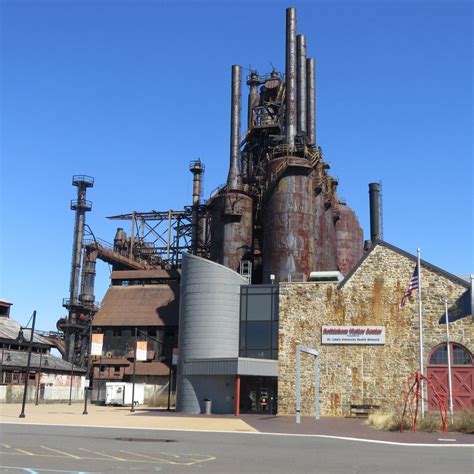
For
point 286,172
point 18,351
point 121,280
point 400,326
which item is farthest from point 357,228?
point 18,351

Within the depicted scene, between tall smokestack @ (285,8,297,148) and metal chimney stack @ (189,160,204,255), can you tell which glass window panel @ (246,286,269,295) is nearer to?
tall smokestack @ (285,8,297,148)

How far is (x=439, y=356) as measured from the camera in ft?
124

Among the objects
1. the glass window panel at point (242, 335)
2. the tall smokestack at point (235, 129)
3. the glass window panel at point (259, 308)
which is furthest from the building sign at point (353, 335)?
the tall smokestack at point (235, 129)

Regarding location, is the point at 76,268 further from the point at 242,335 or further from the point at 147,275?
the point at 242,335

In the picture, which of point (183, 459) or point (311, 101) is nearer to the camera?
point (183, 459)

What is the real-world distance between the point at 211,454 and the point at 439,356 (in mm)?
25107

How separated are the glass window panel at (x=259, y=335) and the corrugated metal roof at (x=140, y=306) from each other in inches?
891

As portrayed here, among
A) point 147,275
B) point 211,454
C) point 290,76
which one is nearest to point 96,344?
point 147,275

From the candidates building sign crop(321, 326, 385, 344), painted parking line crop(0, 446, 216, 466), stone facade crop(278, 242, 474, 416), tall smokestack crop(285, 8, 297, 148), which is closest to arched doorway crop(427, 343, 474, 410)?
stone facade crop(278, 242, 474, 416)

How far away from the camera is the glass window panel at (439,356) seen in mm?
37688

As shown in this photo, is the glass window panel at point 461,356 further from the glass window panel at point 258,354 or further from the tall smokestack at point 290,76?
the tall smokestack at point 290,76

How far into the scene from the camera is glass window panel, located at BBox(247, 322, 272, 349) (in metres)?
42.0

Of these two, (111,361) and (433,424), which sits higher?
(111,361)

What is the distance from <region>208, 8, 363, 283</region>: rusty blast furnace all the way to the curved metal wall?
7706 millimetres
